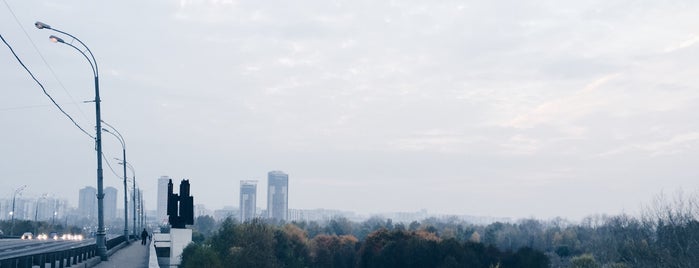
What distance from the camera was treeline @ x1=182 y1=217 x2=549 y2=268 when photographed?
7206 centimetres

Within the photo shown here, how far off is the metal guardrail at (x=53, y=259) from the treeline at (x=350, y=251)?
2546 centimetres

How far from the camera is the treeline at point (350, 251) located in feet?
236

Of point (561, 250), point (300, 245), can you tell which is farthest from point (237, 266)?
point (561, 250)

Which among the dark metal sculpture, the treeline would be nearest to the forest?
the treeline

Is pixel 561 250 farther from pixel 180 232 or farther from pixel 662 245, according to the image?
pixel 180 232

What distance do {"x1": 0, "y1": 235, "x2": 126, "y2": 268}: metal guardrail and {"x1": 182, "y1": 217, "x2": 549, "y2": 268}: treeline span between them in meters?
25.5

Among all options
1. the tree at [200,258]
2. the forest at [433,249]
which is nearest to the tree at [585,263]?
the forest at [433,249]

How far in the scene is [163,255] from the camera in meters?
65.7

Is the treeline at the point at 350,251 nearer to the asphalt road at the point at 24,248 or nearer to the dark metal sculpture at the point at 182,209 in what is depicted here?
the asphalt road at the point at 24,248

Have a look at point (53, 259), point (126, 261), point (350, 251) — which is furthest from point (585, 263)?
point (53, 259)

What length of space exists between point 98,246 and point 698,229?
142 feet

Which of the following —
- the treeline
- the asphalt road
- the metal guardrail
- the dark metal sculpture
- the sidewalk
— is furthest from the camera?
the treeline

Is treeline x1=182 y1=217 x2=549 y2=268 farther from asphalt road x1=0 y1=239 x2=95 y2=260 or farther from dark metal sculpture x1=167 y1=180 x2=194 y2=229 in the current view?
dark metal sculpture x1=167 y1=180 x2=194 y2=229

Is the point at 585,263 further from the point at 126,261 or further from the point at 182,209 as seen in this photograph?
the point at 126,261
